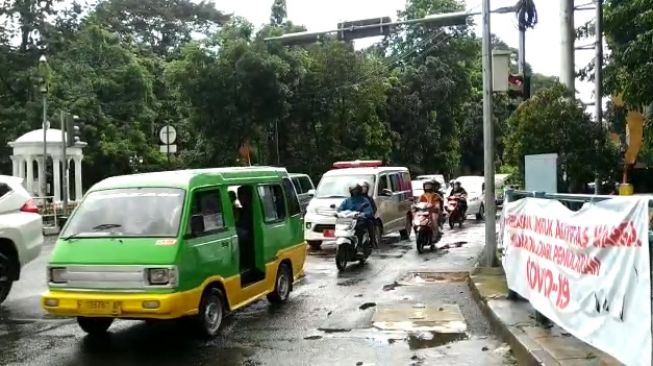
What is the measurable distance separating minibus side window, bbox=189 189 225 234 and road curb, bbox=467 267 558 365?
3266mm

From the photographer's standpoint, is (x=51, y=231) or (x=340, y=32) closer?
(x=340, y=32)

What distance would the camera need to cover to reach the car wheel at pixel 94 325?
26.0 feet

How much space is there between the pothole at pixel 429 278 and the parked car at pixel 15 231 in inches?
224

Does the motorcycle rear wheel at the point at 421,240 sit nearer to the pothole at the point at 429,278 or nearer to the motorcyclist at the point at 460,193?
the pothole at the point at 429,278

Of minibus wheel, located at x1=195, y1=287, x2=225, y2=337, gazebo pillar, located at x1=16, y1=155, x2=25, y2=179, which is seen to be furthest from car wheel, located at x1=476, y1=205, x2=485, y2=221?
minibus wheel, located at x1=195, y1=287, x2=225, y2=337

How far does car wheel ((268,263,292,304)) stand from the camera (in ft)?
31.9

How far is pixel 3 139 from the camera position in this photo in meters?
34.2

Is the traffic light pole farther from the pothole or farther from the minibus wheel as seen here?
the minibus wheel

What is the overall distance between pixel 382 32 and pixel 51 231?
12.5 m

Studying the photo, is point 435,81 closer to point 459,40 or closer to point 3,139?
point 459,40

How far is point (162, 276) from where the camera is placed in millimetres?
7102

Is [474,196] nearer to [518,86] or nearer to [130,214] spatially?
[518,86]

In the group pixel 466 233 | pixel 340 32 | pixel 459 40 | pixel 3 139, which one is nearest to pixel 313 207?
pixel 340 32

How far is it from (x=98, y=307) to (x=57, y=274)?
67 centimetres
